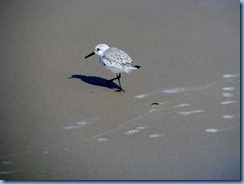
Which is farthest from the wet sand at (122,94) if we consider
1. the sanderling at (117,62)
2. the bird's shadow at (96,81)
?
the sanderling at (117,62)

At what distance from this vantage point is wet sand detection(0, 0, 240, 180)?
16.4 ft

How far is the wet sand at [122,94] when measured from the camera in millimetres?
5012

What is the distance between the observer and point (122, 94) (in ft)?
20.5

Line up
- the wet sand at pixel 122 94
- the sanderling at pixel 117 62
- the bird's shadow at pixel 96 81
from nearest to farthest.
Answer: the wet sand at pixel 122 94 → the sanderling at pixel 117 62 → the bird's shadow at pixel 96 81

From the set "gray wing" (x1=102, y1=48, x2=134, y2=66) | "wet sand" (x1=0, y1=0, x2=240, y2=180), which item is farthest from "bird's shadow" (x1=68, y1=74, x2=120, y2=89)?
"gray wing" (x1=102, y1=48, x2=134, y2=66)

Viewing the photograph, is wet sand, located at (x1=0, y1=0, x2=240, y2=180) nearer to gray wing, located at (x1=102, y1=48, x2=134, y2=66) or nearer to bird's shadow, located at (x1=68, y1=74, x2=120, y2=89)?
bird's shadow, located at (x1=68, y1=74, x2=120, y2=89)

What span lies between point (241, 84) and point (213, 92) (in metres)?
0.34

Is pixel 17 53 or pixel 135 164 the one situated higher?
Answer: pixel 17 53

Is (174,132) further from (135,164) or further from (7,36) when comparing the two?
(7,36)

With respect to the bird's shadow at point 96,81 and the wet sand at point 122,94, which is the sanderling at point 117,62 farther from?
the wet sand at point 122,94

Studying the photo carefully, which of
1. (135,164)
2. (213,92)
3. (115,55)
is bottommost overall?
(135,164)

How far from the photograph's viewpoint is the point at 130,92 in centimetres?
627

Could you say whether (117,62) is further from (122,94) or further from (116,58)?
(122,94)

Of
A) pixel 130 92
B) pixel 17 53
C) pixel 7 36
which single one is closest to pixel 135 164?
pixel 130 92
